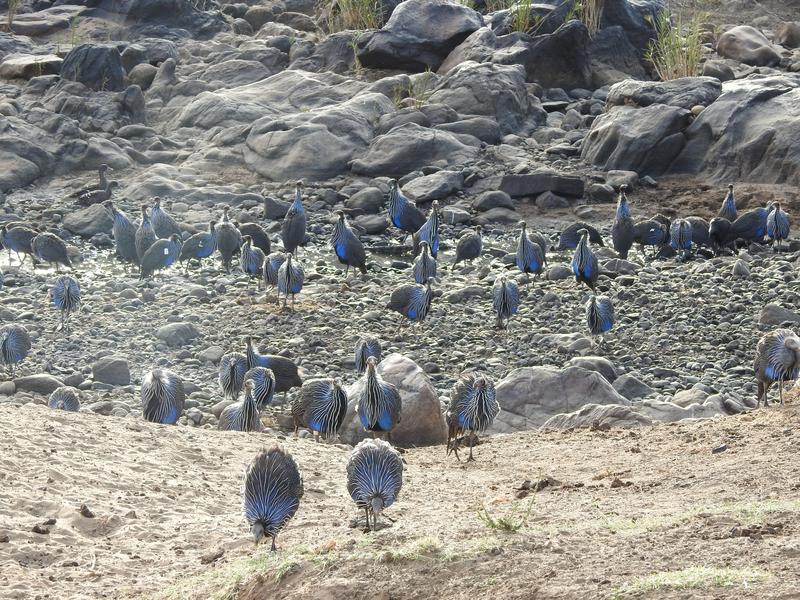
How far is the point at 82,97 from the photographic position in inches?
861

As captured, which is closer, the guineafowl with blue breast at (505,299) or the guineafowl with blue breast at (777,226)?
the guineafowl with blue breast at (505,299)

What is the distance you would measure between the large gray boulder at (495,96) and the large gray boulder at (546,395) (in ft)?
35.1

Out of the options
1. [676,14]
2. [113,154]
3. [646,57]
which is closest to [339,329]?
[113,154]

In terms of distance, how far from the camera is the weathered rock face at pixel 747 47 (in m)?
23.3

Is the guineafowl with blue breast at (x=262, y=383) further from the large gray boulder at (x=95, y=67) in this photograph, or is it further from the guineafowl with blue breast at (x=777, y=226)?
the large gray boulder at (x=95, y=67)

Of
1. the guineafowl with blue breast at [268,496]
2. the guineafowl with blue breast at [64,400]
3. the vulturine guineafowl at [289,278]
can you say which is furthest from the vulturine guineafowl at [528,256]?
the guineafowl with blue breast at [268,496]

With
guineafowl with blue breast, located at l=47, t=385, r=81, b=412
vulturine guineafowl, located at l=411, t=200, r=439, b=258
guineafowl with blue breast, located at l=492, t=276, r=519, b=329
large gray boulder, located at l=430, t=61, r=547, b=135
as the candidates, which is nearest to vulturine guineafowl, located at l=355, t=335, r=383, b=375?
guineafowl with blue breast, located at l=492, t=276, r=519, b=329

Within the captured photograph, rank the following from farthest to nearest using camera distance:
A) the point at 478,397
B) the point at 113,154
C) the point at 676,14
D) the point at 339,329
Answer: the point at 676,14
the point at 113,154
the point at 339,329
the point at 478,397

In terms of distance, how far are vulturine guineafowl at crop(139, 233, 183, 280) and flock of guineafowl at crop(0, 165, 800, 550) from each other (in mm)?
17

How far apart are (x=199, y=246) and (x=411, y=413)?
246 inches

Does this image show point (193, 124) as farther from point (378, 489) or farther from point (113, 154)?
point (378, 489)

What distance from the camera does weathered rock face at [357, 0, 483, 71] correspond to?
22.8 metres

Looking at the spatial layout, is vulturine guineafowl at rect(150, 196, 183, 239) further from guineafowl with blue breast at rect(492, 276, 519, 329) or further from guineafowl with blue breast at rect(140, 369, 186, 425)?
guineafowl with blue breast at rect(140, 369, 186, 425)

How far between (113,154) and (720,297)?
34.8 feet
